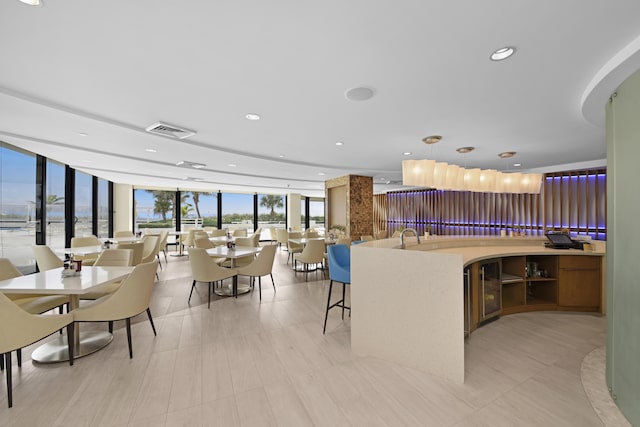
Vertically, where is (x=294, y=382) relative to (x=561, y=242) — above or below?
below

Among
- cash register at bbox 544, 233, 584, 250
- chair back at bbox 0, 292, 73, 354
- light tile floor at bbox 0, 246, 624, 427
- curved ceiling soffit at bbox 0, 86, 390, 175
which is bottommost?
light tile floor at bbox 0, 246, 624, 427

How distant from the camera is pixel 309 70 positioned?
2.40 m

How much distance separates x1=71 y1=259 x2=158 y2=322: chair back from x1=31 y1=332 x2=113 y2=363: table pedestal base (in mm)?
463

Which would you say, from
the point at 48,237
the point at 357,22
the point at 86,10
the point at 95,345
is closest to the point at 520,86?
the point at 357,22

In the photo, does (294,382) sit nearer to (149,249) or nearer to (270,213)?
(149,249)

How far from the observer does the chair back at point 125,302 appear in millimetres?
2473

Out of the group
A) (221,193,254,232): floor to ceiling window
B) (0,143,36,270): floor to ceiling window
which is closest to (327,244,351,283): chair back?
(0,143,36,270): floor to ceiling window

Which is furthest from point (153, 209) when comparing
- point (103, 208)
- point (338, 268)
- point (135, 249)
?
point (338, 268)

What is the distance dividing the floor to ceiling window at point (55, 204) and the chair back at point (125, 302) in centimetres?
481

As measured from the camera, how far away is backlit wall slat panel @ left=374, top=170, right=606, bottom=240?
630cm

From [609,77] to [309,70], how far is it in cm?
264

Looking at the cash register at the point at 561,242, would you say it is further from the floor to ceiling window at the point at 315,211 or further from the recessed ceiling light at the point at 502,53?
the floor to ceiling window at the point at 315,211

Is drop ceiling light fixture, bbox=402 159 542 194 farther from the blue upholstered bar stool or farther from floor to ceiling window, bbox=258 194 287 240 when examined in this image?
floor to ceiling window, bbox=258 194 287 240

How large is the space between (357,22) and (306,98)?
4.07 feet
